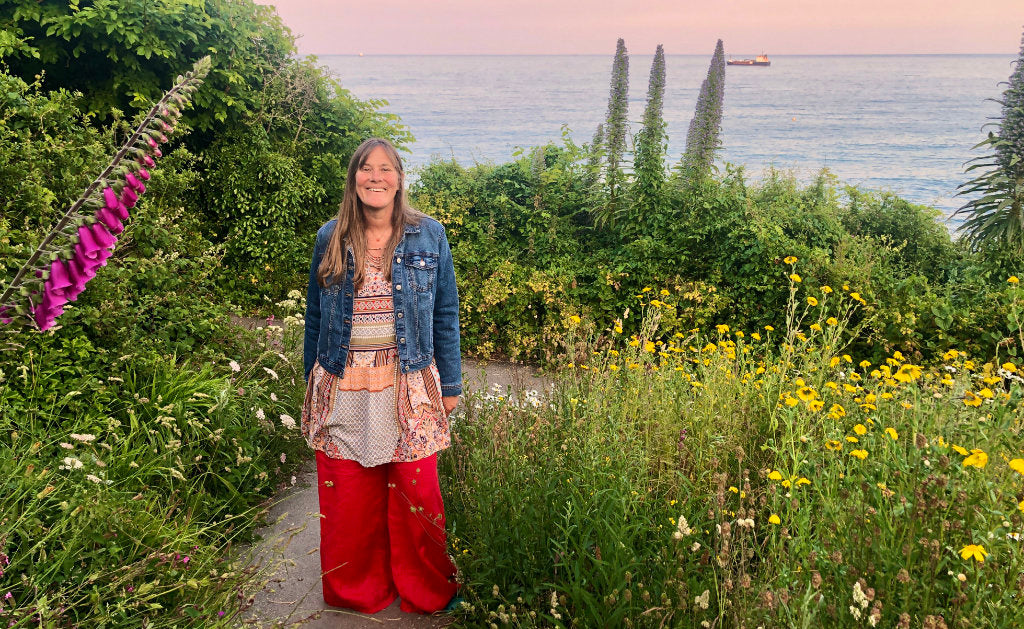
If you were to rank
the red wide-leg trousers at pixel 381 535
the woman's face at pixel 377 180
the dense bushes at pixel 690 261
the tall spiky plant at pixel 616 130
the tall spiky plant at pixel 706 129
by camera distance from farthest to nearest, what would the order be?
the tall spiky plant at pixel 706 129
the tall spiky plant at pixel 616 130
the dense bushes at pixel 690 261
the red wide-leg trousers at pixel 381 535
the woman's face at pixel 377 180

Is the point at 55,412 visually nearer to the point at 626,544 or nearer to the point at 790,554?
the point at 626,544

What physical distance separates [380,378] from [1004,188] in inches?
273

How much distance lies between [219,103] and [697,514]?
6.90 meters

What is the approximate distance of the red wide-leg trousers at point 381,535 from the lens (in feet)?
10.3

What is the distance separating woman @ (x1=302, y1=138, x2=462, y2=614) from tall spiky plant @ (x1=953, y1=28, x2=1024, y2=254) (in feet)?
20.5

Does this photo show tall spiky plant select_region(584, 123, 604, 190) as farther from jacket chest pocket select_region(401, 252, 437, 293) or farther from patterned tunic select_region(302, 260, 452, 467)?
patterned tunic select_region(302, 260, 452, 467)

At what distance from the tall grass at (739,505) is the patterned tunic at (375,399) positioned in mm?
403

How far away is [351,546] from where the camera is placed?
322 centimetres

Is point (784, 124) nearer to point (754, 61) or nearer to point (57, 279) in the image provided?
point (57, 279)

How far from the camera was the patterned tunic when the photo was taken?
3.02m

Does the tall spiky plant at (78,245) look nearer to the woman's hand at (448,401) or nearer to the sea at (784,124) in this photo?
the woman's hand at (448,401)

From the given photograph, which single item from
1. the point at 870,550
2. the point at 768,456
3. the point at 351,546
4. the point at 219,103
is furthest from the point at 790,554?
the point at 219,103

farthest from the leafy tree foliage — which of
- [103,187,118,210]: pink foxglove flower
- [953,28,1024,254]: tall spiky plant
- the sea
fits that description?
[953,28,1024,254]: tall spiky plant

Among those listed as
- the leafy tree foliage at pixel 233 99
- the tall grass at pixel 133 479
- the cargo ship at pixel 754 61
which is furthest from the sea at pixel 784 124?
the cargo ship at pixel 754 61
